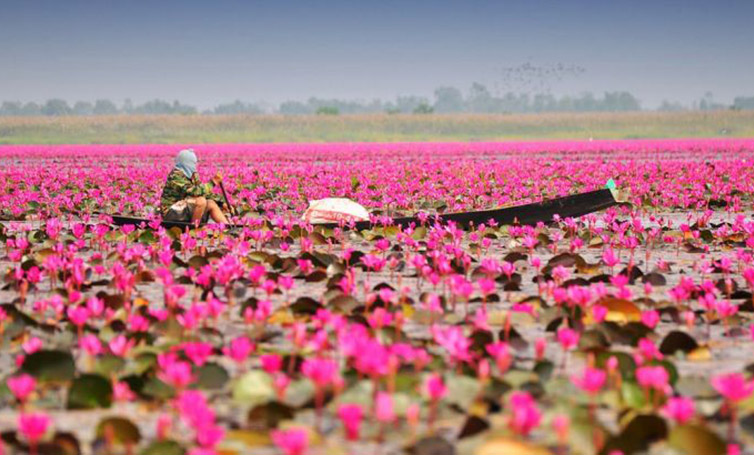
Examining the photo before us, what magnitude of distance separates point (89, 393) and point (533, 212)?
27.1 ft

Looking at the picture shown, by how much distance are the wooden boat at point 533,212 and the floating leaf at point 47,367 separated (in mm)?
6949

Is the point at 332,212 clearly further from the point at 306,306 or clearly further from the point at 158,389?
the point at 158,389

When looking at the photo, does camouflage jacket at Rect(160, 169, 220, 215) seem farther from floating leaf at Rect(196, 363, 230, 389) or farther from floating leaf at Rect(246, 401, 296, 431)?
floating leaf at Rect(246, 401, 296, 431)

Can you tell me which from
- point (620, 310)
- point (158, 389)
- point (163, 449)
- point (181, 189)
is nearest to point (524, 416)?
point (163, 449)

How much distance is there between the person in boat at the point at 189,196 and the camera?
1112 centimetres

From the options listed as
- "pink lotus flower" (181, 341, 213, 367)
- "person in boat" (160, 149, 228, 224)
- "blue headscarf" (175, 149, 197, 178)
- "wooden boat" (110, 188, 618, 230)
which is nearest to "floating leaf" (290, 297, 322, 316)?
"pink lotus flower" (181, 341, 213, 367)

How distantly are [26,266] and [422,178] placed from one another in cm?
1524

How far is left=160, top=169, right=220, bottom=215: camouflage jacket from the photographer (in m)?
11.2

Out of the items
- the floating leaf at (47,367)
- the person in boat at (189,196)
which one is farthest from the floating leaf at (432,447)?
the person in boat at (189,196)

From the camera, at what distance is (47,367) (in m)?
4.05

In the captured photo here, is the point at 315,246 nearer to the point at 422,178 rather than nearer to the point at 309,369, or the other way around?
the point at 309,369

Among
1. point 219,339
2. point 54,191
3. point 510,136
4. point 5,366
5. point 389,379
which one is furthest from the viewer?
point 510,136

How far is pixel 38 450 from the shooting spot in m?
3.12

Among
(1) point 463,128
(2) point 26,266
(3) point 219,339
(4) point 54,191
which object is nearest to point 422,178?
(4) point 54,191
